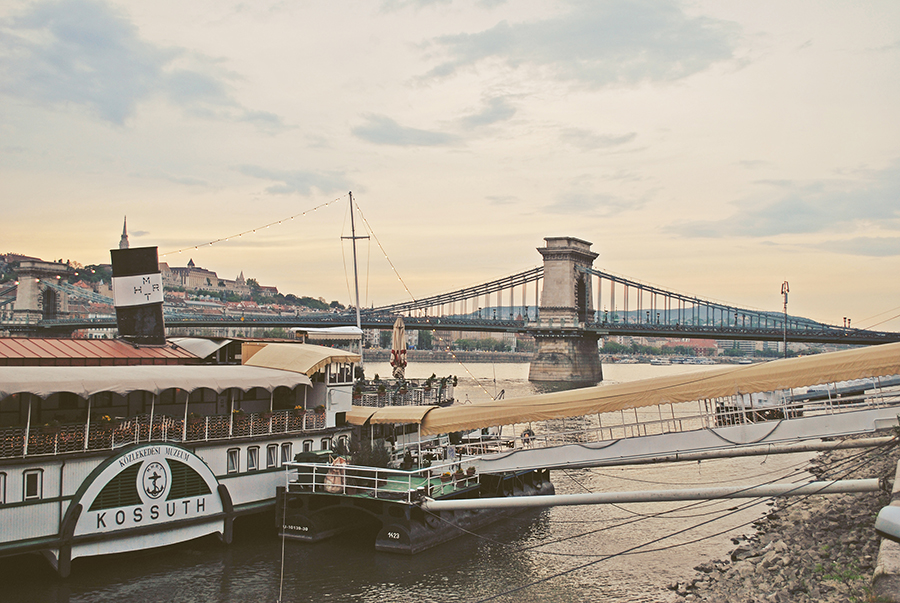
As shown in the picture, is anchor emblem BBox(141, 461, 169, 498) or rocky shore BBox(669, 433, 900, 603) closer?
rocky shore BBox(669, 433, 900, 603)

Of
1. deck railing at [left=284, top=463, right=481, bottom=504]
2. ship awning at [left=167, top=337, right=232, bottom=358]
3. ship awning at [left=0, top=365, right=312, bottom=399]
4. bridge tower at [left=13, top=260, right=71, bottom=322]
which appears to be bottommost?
deck railing at [left=284, top=463, right=481, bottom=504]

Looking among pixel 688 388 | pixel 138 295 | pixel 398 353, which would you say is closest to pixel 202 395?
pixel 138 295

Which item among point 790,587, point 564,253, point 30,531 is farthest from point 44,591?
point 564,253

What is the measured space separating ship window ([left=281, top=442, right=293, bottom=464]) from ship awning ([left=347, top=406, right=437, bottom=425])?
253 cm

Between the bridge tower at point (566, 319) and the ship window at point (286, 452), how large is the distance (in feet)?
271

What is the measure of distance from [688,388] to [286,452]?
11.8 m

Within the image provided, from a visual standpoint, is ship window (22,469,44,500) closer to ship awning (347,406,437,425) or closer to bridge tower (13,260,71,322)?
ship awning (347,406,437,425)

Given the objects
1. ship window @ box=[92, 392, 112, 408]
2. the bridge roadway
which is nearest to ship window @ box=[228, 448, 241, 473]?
ship window @ box=[92, 392, 112, 408]

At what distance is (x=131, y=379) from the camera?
63.4 ft

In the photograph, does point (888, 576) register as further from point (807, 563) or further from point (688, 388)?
point (688, 388)

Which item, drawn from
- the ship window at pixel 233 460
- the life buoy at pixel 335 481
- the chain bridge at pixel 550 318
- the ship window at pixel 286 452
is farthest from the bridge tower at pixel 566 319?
the ship window at pixel 233 460

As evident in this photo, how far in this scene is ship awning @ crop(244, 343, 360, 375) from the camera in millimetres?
24047

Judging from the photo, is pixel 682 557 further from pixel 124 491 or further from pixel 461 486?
pixel 124 491

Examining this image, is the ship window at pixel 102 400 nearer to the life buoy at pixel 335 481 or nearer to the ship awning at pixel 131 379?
the ship awning at pixel 131 379
